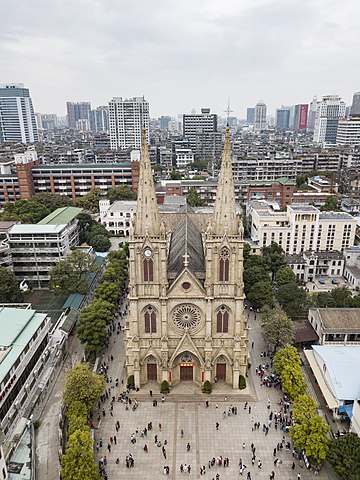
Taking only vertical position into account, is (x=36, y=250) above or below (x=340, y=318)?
above

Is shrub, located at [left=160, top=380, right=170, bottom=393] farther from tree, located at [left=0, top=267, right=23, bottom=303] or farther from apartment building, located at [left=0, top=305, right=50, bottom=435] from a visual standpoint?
tree, located at [left=0, top=267, right=23, bottom=303]

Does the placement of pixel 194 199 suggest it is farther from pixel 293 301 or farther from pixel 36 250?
pixel 293 301

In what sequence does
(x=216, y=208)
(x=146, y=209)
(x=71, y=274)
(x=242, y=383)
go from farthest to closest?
1. (x=71, y=274)
2. (x=242, y=383)
3. (x=216, y=208)
4. (x=146, y=209)

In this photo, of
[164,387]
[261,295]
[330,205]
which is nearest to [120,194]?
[330,205]

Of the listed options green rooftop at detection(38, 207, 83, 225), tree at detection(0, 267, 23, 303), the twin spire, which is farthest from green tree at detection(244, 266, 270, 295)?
green rooftop at detection(38, 207, 83, 225)

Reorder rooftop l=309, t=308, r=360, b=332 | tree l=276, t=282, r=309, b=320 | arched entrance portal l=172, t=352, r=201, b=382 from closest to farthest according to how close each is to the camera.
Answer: arched entrance portal l=172, t=352, r=201, b=382 → rooftop l=309, t=308, r=360, b=332 → tree l=276, t=282, r=309, b=320

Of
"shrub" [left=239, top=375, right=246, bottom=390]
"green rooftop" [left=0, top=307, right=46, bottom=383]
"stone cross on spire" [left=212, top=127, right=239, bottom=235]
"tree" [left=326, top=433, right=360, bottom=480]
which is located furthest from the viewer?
"shrub" [left=239, top=375, right=246, bottom=390]
